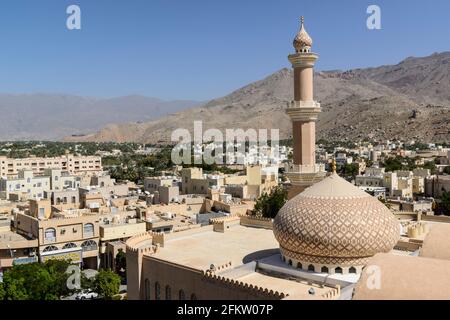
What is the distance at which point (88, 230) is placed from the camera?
23438 mm

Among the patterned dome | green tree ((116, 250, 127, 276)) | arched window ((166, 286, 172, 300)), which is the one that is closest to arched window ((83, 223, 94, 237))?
green tree ((116, 250, 127, 276))

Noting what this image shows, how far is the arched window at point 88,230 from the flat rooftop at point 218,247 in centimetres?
709

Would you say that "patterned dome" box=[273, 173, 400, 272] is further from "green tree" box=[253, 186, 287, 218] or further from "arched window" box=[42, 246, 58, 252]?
"green tree" box=[253, 186, 287, 218]

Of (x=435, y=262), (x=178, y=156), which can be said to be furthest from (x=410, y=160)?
(x=435, y=262)

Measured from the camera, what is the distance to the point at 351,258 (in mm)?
12102

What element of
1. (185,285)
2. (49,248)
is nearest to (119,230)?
(49,248)

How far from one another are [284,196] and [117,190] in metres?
13.9

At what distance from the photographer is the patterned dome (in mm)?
11945

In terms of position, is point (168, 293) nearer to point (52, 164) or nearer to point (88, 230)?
point (88, 230)

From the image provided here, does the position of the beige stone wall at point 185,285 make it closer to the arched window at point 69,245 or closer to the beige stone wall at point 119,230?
the arched window at point 69,245

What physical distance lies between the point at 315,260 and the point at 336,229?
0.94 meters

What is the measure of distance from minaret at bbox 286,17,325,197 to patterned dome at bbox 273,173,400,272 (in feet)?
25.0

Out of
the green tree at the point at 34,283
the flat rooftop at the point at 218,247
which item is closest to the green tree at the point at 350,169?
the flat rooftop at the point at 218,247
